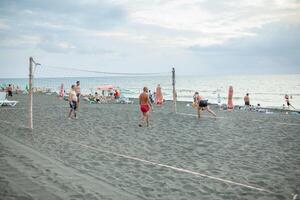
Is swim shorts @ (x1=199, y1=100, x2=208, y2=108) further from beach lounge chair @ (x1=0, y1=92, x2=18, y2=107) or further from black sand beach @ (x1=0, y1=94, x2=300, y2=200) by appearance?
beach lounge chair @ (x1=0, y1=92, x2=18, y2=107)

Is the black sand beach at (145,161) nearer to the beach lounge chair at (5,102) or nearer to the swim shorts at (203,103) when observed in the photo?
the swim shorts at (203,103)

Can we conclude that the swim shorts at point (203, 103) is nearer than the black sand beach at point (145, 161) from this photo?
No

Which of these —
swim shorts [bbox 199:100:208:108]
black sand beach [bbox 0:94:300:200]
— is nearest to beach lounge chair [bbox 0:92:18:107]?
black sand beach [bbox 0:94:300:200]

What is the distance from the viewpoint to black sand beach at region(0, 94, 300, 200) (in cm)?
628

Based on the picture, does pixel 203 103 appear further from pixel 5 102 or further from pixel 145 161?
pixel 5 102

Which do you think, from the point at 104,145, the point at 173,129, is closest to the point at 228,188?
the point at 104,145

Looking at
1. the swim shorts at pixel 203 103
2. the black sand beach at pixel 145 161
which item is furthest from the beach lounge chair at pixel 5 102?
the swim shorts at pixel 203 103

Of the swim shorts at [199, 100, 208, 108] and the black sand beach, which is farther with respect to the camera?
the swim shorts at [199, 100, 208, 108]

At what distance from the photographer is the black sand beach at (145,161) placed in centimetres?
628

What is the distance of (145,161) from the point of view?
8.69 metres

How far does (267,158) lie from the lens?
914 centimetres

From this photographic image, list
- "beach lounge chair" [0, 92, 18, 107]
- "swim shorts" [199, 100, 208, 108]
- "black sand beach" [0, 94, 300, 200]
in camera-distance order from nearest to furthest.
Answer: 1. "black sand beach" [0, 94, 300, 200]
2. "swim shorts" [199, 100, 208, 108]
3. "beach lounge chair" [0, 92, 18, 107]

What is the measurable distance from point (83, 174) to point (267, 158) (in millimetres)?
5018

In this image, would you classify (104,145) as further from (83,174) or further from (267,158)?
(267,158)
